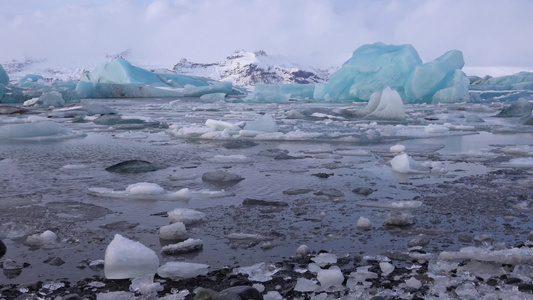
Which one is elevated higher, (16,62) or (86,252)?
(16,62)


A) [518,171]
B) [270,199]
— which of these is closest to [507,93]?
[518,171]

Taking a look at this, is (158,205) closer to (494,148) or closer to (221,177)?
(221,177)

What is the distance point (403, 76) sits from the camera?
68.9 feet

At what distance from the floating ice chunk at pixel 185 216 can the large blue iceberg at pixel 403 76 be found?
18.3m

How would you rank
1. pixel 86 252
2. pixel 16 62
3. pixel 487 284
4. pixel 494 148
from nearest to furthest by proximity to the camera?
pixel 487 284 < pixel 86 252 < pixel 494 148 < pixel 16 62

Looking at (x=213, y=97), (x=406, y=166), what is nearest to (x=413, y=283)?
(x=406, y=166)

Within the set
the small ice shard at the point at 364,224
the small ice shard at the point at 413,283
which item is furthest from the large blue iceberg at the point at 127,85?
the small ice shard at the point at 413,283

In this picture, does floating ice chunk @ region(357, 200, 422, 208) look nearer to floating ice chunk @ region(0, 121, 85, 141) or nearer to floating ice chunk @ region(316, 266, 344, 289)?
floating ice chunk @ region(316, 266, 344, 289)

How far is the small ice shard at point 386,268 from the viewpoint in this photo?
1.80 metres

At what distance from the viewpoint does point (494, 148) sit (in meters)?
5.71

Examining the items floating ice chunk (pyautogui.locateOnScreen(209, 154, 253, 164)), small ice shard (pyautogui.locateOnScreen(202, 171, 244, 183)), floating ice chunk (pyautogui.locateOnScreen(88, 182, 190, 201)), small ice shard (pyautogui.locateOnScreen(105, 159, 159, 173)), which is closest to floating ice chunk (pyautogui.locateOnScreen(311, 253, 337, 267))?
→ floating ice chunk (pyautogui.locateOnScreen(88, 182, 190, 201))

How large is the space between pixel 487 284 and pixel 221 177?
2.25 metres

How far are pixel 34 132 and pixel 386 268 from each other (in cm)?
645

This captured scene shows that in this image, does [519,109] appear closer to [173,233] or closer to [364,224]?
[364,224]
